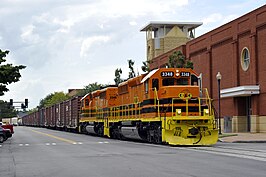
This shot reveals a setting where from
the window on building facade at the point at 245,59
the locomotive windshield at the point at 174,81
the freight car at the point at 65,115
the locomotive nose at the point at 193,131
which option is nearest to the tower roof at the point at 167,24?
the freight car at the point at 65,115

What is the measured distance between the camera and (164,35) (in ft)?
293

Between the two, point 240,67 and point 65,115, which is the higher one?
point 240,67

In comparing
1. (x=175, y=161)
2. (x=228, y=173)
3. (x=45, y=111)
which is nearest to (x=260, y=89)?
(x=175, y=161)

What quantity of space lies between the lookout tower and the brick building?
29.5m

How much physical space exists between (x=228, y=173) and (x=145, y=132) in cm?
1679

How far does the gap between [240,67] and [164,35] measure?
41.6 metres

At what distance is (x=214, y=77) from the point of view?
54594 millimetres

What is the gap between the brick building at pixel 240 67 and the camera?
147ft

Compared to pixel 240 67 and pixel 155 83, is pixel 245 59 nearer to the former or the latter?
pixel 240 67

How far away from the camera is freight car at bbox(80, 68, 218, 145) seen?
26.0 meters

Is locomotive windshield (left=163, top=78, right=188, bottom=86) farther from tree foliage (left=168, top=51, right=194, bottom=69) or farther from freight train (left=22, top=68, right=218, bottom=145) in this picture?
tree foliage (left=168, top=51, right=194, bottom=69)

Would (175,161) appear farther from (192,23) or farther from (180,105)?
(192,23)

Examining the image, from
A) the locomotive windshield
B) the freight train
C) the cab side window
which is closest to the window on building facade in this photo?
the freight train

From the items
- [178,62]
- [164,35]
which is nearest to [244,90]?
[178,62]
